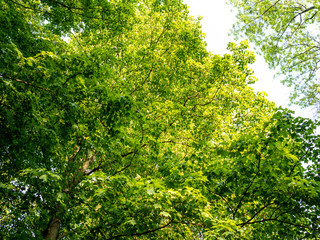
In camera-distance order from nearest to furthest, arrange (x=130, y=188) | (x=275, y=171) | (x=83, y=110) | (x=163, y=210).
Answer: (x=163, y=210) < (x=130, y=188) < (x=275, y=171) < (x=83, y=110)

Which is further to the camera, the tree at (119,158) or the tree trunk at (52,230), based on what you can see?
the tree trunk at (52,230)

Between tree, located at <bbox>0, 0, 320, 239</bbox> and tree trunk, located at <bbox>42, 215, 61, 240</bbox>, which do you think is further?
tree trunk, located at <bbox>42, 215, 61, 240</bbox>

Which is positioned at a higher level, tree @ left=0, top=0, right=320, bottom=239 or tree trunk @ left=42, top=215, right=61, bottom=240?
tree @ left=0, top=0, right=320, bottom=239

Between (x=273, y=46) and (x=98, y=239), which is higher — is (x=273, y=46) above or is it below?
above

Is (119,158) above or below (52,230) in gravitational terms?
above

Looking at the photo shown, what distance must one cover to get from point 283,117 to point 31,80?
5.68m

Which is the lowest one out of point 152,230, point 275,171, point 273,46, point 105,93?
point 152,230

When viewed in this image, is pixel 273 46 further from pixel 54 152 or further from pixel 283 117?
pixel 54 152

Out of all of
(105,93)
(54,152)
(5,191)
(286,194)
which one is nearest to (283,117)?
(286,194)

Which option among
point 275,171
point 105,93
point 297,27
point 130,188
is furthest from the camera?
point 297,27

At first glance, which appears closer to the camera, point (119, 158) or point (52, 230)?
point (119, 158)

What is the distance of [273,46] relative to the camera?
1202 cm

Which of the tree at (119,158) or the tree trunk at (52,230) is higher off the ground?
the tree at (119,158)

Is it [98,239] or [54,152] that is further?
[54,152]
